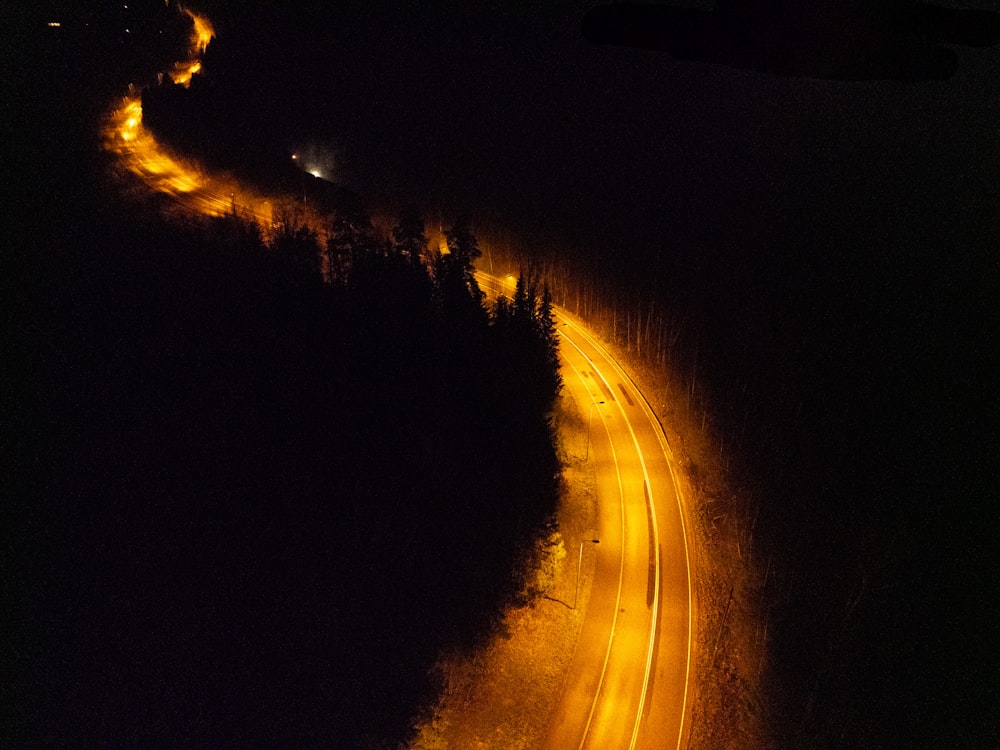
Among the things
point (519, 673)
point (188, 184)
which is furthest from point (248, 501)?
point (188, 184)

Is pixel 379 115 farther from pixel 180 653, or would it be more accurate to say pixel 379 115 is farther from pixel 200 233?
pixel 180 653

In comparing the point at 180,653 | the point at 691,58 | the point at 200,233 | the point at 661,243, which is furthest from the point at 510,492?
the point at 661,243

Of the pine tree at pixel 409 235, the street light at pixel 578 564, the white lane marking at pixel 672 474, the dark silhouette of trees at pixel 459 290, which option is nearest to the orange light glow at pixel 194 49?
the pine tree at pixel 409 235

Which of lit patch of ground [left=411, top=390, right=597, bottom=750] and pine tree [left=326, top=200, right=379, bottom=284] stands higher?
pine tree [left=326, top=200, right=379, bottom=284]

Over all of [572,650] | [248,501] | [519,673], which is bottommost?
[519,673]

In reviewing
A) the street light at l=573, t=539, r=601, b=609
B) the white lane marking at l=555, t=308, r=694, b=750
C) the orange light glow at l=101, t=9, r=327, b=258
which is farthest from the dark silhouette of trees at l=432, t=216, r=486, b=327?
the street light at l=573, t=539, r=601, b=609

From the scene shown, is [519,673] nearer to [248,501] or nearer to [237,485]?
[248,501]

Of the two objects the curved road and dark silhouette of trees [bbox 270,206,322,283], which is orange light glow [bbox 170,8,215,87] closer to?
the curved road
